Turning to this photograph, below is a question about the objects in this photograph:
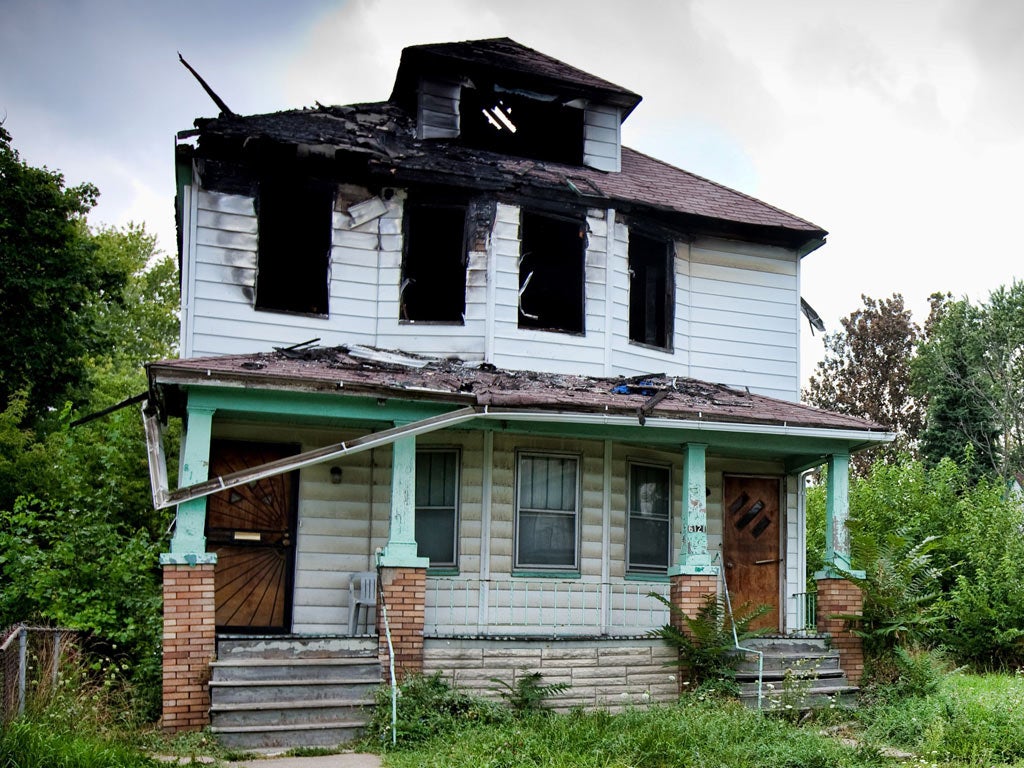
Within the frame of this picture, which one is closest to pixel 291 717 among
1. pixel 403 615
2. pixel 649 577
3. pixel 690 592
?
pixel 403 615

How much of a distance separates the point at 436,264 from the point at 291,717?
623cm

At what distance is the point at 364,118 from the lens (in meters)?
14.8

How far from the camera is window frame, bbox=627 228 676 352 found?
583 inches

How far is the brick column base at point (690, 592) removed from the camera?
12.3m

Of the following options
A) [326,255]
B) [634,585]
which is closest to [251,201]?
[326,255]

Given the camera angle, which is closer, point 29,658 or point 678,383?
point 29,658

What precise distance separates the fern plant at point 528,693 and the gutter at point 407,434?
8.51 ft

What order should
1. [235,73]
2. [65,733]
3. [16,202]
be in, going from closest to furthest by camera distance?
[65,733], [235,73], [16,202]

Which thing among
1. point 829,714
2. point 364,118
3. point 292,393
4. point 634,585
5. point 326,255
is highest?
point 364,118

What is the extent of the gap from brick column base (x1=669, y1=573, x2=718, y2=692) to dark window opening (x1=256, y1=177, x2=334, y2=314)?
5197mm

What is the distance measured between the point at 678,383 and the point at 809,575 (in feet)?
29.3

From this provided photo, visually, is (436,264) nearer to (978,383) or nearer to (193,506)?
(193,506)

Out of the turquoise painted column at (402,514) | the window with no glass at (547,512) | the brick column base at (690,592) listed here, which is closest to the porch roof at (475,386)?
the turquoise painted column at (402,514)

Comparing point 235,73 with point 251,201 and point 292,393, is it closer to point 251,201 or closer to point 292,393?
point 251,201
